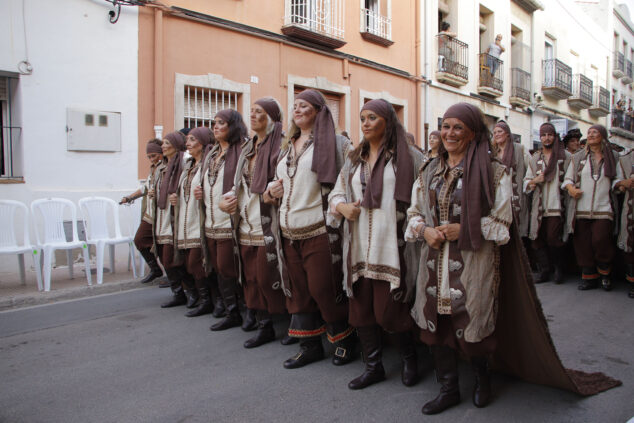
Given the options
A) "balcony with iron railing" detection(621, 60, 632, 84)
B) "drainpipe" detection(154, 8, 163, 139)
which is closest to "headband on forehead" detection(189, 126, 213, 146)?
"drainpipe" detection(154, 8, 163, 139)

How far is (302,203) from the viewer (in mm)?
3562

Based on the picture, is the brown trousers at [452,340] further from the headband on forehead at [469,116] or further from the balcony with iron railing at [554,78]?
the balcony with iron railing at [554,78]

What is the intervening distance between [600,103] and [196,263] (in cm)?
2630

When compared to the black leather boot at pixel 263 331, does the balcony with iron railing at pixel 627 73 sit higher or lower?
higher

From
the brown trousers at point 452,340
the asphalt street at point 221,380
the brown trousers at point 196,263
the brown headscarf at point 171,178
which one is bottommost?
the asphalt street at point 221,380

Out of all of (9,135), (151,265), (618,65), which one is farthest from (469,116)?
(618,65)

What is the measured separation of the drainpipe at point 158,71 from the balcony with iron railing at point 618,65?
90.5 ft

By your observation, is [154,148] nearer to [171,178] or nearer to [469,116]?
[171,178]

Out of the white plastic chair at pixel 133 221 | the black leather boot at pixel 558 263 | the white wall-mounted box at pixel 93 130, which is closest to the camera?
the black leather boot at pixel 558 263

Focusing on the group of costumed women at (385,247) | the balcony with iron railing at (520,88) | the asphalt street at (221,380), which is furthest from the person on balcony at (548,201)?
the balcony with iron railing at (520,88)

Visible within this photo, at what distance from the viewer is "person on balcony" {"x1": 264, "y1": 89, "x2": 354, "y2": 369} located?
3.51 meters

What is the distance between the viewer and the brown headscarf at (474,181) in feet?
8.98

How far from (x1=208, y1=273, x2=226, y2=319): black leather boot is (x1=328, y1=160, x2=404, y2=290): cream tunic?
2118mm

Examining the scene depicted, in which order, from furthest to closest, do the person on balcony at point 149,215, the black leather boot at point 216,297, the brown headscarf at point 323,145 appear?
1. the person on balcony at point 149,215
2. the black leather boot at point 216,297
3. the brown headscarf at point 323,145
